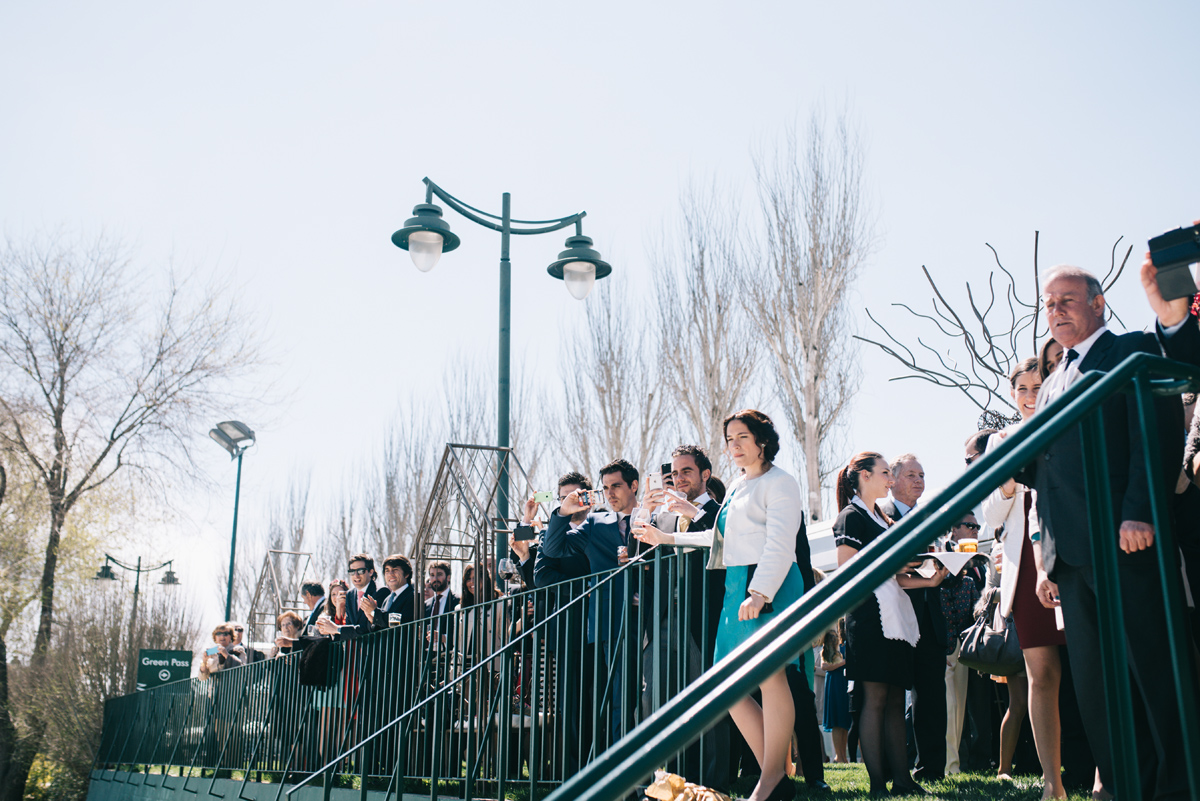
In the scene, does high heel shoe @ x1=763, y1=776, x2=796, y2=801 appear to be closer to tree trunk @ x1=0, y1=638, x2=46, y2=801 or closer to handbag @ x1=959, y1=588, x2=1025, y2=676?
handbag @ x1=959, y1=588, x2=1025, y2=676

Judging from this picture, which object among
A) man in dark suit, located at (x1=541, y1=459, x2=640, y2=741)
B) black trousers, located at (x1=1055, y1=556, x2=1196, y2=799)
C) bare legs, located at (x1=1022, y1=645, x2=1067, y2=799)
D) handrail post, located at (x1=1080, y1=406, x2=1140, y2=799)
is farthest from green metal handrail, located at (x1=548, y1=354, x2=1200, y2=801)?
man in dark suit, located at (x1=541, y1=459, x2=640, y2=741)

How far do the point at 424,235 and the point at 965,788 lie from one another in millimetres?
7115

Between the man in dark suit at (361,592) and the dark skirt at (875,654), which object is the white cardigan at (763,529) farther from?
the man in dark suit at (361,592)

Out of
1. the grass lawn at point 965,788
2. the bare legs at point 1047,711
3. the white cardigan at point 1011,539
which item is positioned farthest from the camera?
the grass lawn at point 965,788

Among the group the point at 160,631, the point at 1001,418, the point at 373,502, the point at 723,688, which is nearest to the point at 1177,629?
the point at 723,688

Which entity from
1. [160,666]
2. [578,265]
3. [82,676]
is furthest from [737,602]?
[82,676]

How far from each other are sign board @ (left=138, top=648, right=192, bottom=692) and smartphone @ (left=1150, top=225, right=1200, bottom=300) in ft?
62.1

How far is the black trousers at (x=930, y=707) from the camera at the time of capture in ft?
17.8

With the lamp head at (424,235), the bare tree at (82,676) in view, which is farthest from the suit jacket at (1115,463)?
the bare tree at (82,676)

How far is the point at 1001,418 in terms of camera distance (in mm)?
7934

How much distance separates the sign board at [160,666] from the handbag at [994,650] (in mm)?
16719

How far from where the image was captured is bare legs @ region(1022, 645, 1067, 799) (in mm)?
3924

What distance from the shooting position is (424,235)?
9828mm

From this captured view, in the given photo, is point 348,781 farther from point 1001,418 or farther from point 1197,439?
point 1197,439
